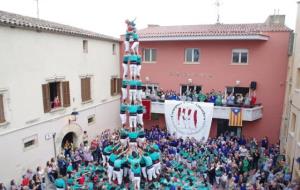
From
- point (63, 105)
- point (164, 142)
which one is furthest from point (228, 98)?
point (63, 105)

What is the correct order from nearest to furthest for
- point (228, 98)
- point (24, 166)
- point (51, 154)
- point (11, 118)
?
point (11, 118)
point (24, 166)
point (51, 154)
point (228, 98)

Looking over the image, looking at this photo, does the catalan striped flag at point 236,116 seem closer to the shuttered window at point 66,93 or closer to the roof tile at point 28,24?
the roof tile at point 28,24

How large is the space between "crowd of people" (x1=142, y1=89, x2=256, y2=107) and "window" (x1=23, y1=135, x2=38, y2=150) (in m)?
10.2

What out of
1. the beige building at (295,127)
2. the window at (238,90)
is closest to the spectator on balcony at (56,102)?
the window at (238,90)

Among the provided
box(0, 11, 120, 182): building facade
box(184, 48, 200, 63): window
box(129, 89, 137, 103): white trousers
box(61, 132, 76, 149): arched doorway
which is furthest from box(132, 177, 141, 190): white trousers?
box(184, 48, 200, 63): window

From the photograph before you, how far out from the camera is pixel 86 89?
68.1ft

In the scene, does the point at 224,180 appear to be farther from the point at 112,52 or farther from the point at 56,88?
the point at 112,52

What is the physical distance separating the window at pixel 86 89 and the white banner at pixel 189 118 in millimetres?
6340

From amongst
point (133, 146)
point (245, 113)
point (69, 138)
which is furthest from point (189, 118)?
point (69, 138)

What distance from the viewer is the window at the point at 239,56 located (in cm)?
2191

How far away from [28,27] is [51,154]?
8.04 meters

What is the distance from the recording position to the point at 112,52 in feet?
79.7

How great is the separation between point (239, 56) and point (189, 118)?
21.7 feet

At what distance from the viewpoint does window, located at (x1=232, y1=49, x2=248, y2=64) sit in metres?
21.9
